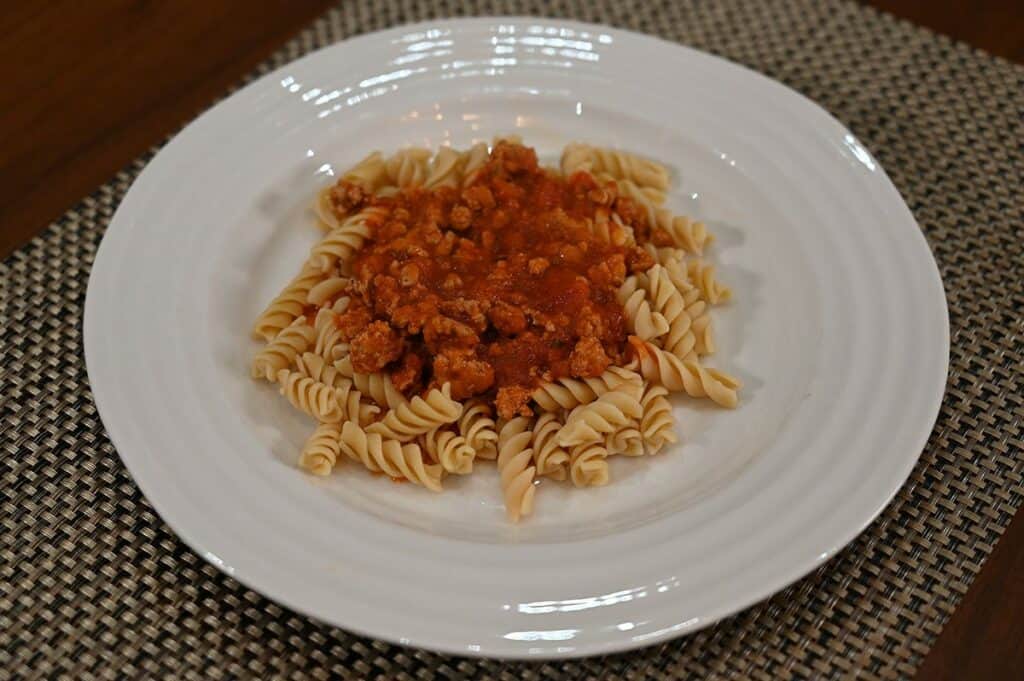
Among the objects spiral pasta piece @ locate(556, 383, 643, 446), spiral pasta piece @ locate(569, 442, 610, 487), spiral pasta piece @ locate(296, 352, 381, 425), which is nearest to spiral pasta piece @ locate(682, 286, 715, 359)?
spiral pasta piece @ locate(556, 383, 643, 446)

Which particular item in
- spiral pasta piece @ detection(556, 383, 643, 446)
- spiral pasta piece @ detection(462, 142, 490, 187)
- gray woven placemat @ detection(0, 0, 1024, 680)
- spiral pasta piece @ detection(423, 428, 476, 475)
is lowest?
gray woven placemat @ detection(0, 0, 1024, 680)

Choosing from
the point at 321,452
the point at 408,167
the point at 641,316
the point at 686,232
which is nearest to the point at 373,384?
the point at 321,452

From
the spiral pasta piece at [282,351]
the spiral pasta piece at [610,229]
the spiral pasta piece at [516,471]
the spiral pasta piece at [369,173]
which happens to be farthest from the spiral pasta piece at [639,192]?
the spiral pasta piece at [282,351]

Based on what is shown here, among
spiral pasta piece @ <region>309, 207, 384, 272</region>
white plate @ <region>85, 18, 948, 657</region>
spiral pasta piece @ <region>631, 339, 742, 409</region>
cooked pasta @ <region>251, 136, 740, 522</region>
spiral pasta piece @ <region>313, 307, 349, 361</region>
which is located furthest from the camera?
spiral pasta piece @ <region>309, 207, 384, 272</region>

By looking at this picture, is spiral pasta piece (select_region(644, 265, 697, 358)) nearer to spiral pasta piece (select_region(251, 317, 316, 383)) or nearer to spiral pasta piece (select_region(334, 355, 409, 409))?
spiral pasta piece (select_region(334, 355, 409, 409))

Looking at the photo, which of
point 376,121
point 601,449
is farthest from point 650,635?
point 376,121

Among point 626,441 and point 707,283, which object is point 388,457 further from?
point 707,283
